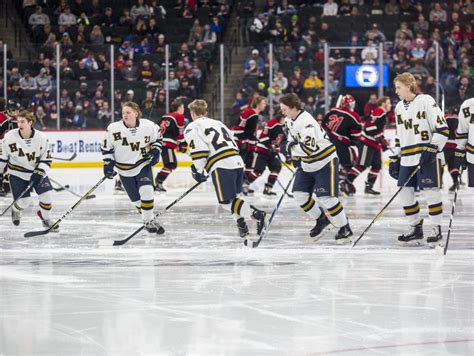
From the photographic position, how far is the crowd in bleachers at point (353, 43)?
16375 mm

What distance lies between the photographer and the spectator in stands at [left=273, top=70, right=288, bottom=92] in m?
16.5

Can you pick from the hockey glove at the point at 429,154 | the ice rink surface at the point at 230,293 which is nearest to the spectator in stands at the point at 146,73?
the ice rink surface at the point at 230,293

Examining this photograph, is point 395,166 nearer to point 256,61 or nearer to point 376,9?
point 256,61

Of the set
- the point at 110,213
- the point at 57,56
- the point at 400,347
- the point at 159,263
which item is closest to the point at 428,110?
the point at 159,263

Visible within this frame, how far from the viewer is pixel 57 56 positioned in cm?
1681

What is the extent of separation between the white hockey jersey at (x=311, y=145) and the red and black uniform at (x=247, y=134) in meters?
4.75

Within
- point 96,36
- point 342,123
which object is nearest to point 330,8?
point 96,36

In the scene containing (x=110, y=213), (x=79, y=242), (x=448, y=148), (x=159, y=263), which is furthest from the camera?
(x=448, y=148)

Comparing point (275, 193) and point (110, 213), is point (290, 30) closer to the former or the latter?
point (275, 193)

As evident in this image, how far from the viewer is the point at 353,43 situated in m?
16.7

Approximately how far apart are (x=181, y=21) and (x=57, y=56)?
360 centimetres

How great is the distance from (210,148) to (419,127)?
148 centimetres

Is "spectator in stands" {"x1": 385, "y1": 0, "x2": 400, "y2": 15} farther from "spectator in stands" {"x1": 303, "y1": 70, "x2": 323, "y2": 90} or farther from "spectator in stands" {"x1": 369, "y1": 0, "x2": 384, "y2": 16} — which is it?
"spectator in stands" {"x1": 303, "y1": 70, "x2": 323, "y2": 90}

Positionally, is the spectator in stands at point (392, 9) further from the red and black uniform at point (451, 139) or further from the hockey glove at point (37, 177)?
the hockey glove at point (37, 177)
